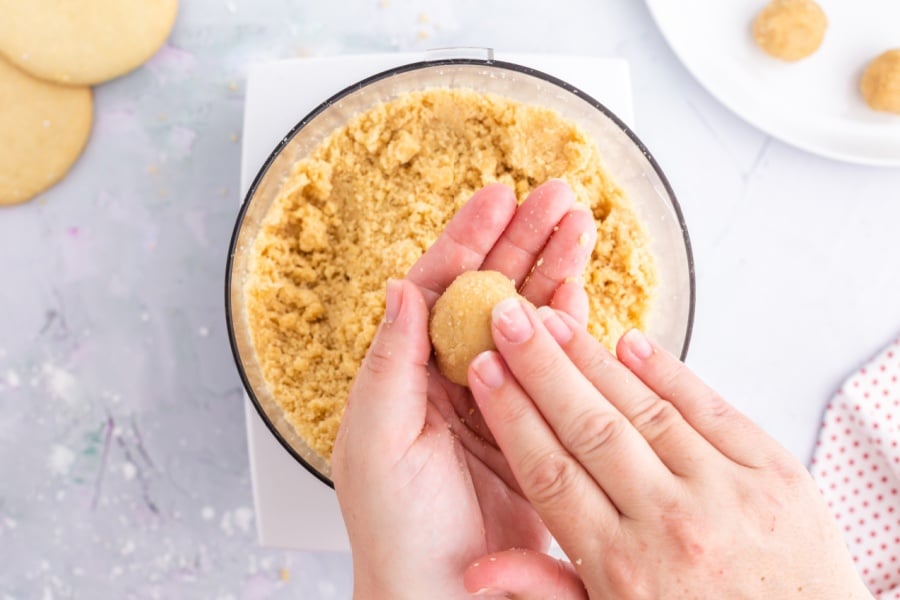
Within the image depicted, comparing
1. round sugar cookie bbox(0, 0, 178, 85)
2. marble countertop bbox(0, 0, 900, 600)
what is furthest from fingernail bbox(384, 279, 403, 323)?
round sugar cookie bbox(0, 0, 178, 85)

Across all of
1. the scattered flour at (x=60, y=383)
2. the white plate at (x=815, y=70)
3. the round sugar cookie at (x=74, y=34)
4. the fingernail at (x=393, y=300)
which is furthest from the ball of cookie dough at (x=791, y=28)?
the scattered flour at (x=60, y=383)

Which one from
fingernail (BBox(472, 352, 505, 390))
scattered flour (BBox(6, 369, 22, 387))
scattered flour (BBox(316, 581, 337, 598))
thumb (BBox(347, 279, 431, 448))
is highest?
fingernail (BBox(472, 352, 505, 390))

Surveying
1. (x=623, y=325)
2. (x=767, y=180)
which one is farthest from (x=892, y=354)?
(x=623, y=325)

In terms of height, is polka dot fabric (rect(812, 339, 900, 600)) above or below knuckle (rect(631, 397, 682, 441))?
below

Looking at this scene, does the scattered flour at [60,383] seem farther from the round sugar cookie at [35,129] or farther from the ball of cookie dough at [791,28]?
the ball of cookie dough at [791,28]

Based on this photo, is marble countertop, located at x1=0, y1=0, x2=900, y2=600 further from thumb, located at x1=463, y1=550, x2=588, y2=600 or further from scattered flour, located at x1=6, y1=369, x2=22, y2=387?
thumb, located at x1=463, y1=550, x2=588, y2=600

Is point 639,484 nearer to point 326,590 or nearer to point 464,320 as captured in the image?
point 464,320
